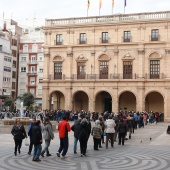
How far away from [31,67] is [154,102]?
3022cm

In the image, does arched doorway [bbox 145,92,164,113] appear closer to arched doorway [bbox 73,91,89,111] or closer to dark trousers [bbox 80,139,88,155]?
arched doorway [bbox 73,91,89,111]

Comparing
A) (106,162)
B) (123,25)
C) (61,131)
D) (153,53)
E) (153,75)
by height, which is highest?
(123,25)

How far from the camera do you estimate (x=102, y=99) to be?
151ft

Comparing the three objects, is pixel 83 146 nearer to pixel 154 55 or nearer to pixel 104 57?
pixel 154 55

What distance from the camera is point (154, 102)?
144 feet

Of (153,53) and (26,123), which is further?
(153,53)

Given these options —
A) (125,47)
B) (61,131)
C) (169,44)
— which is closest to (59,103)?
(125,47)

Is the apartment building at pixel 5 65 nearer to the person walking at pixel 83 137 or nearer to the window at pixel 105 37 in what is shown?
the window at pixel 105 37

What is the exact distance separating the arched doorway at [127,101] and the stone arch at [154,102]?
1.78 metres

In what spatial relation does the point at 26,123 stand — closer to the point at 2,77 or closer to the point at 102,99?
the point at 102,99

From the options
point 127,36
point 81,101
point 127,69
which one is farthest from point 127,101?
point 127,36

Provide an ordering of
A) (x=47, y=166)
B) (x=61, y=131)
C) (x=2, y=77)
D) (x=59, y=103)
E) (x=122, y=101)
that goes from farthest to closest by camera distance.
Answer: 1. (x=2, y=77)
2. (x=59, y=103)
3. (x=122, y=101)
4. (x=61, y=131)
5. (x=47, y=166)

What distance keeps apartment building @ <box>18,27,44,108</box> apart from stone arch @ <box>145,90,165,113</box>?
2643cm

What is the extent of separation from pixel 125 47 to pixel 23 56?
29.7 metres
